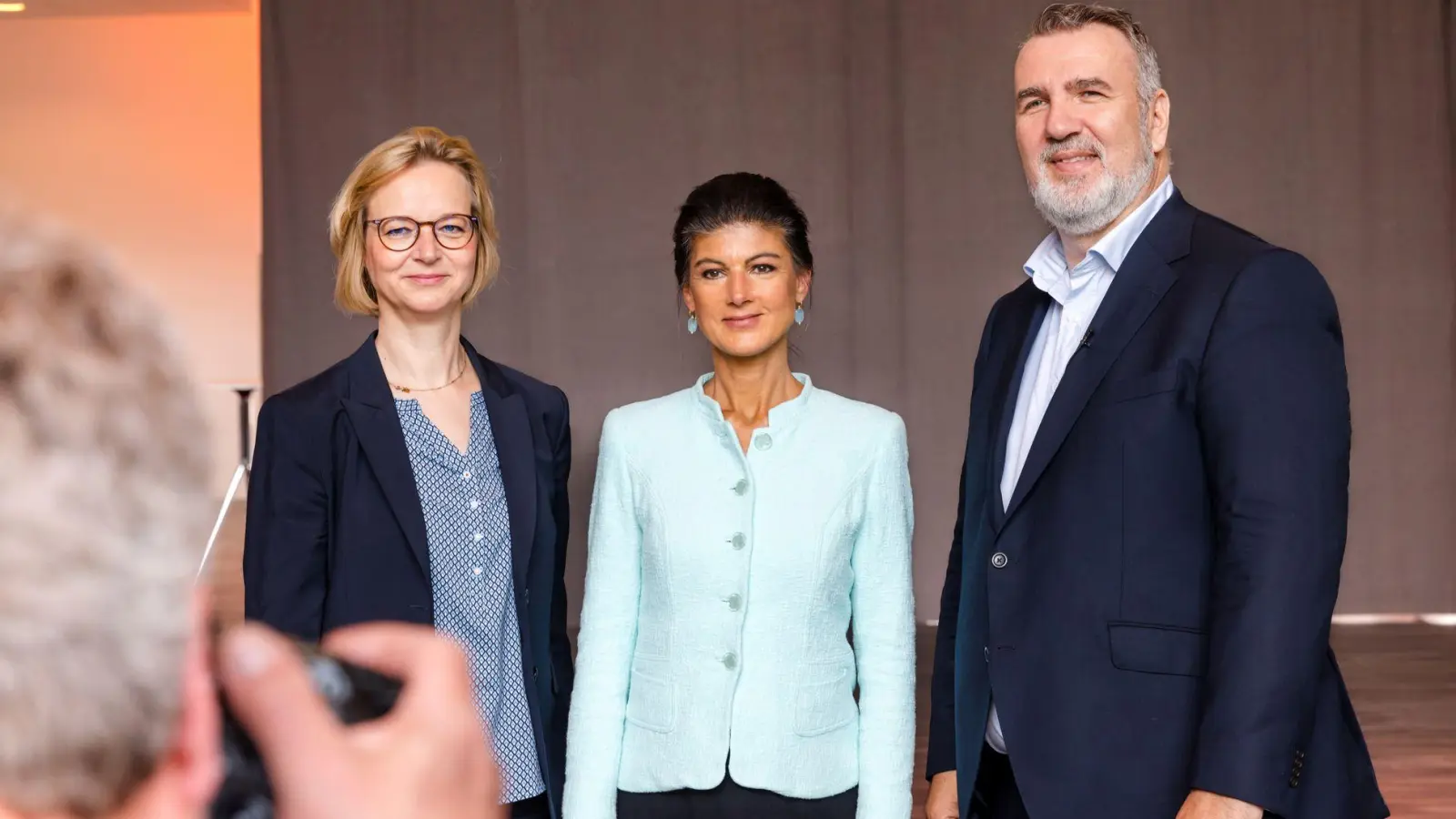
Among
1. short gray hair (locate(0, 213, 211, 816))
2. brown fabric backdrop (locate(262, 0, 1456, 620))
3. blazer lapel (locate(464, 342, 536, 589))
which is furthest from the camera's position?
brown fabric backdrop (locate(262, 0, 1456, 620))

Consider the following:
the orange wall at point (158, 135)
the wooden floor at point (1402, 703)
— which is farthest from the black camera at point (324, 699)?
the orange wall at point (158, 135)

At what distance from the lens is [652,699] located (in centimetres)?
206

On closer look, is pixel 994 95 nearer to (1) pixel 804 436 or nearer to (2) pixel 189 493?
(1) pixel 804 436

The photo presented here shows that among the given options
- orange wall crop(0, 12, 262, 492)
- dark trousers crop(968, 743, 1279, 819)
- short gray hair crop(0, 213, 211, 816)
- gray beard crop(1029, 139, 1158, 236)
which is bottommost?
dark trousers crop(968, 743, 1279, 819)

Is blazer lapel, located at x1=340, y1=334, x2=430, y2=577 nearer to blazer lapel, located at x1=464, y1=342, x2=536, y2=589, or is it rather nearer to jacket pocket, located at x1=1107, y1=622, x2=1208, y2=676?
blazer lapel, located at x1=464, y1=342, x2=536, y2=589

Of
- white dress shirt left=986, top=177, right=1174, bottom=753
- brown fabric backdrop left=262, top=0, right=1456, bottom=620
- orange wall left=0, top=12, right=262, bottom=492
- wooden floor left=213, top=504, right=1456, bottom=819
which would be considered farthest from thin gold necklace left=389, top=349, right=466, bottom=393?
orange wall left=0, top=12, right=262, bottom=492

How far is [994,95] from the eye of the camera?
23.2 ft

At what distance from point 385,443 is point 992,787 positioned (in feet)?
3.67

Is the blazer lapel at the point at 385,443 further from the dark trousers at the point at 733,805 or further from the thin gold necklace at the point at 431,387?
the dark trousers at the point at 733,805

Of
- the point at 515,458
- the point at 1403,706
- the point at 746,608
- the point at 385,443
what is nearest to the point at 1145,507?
the point at 746,608

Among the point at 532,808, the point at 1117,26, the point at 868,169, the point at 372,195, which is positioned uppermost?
the point at 868,169

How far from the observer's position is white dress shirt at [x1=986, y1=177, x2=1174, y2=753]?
188cm

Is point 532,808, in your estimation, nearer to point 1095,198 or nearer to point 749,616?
point 749,616

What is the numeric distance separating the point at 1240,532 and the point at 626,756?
101 cm
